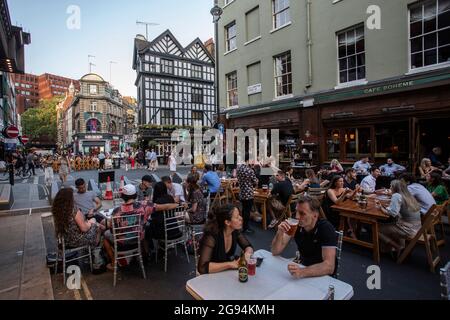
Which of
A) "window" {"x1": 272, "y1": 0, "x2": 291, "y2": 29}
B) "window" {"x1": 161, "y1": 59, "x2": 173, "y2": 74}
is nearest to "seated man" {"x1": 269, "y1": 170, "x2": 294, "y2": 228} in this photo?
"window" {"x1": 272, "y1": 0, "x2": 291, "y2": 29}

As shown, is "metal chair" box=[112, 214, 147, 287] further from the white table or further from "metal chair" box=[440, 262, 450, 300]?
"metal chair" box=[440, 262, 450, 300]

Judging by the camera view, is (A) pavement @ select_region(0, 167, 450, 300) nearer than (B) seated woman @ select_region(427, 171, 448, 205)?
Yes

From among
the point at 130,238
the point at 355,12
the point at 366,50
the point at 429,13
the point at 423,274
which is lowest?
the point at 423,274

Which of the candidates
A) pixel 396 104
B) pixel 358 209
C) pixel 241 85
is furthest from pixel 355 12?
pixel 358 209

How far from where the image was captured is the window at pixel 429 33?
28.8ft

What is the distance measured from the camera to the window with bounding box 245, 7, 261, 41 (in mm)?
15431

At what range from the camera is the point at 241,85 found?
16.6 meters

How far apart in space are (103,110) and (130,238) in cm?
4815

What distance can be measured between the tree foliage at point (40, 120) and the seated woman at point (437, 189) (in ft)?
268

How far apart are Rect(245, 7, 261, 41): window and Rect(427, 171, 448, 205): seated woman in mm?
12298

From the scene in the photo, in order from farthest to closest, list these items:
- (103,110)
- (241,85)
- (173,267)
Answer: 1. (103,110)
2. (241,85)
3. (173,267)

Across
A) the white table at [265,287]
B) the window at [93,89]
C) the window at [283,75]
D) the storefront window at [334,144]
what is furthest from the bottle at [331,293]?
the window at [93,89]
